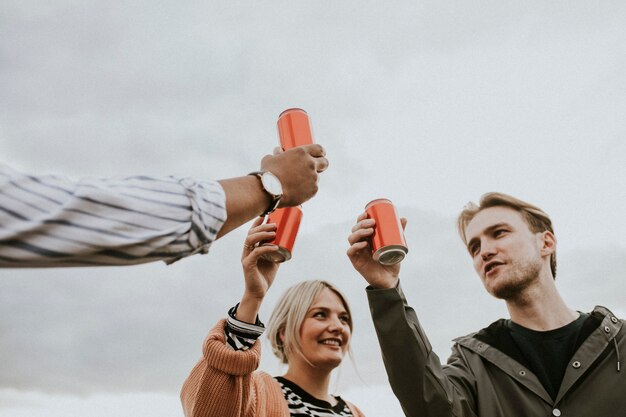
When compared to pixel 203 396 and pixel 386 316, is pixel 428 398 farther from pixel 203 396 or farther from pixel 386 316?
pixel 203 396

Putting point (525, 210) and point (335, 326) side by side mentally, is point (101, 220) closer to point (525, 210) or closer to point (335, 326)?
point (335, 326)

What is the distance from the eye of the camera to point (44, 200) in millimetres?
977

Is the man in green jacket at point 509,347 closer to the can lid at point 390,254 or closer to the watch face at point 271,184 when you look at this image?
the can lid at point 390,254

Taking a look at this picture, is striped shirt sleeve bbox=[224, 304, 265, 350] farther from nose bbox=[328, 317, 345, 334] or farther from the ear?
the ear

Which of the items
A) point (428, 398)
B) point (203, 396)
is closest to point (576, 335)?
point (428, 398)

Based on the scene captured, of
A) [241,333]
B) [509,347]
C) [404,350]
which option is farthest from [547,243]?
[241,333]

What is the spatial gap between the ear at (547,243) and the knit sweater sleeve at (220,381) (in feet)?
6.50

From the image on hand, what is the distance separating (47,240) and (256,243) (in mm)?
1603

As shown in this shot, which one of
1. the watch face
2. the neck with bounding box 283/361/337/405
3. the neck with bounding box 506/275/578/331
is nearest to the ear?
the neck with bounding box 506/275/578/331

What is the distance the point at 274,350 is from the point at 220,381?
1.01m

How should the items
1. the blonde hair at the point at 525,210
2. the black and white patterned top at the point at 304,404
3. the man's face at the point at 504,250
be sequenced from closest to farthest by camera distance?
the black and white patterned top at the point at 304,404 → the man's face at the point at 504,250 → the blonde hair at the point at 525,210

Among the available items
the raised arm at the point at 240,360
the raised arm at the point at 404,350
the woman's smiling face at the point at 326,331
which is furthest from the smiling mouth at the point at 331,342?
the raised arm at the point at 404,350

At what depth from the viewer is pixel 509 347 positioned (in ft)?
8.80

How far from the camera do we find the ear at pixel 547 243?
328cm
